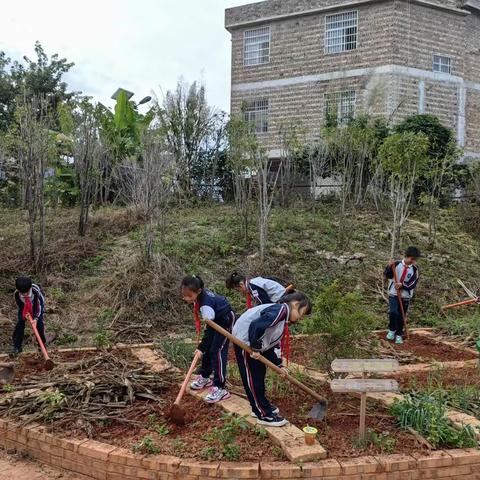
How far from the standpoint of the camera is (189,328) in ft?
27.3

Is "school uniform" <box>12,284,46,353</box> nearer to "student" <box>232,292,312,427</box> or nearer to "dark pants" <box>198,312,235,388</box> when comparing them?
"dark pants" <box>198,312,235,388</box>

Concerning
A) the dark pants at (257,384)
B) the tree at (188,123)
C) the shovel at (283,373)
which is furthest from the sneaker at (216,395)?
the tree at (188,123)

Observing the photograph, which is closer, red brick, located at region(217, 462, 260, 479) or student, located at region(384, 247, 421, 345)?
red brick, located at region(217, 462, 260, 479)

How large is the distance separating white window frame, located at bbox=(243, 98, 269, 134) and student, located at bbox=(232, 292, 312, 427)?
16.5 meters

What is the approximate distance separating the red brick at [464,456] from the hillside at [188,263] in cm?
412

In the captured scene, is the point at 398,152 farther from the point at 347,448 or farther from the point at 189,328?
the point at 347,448

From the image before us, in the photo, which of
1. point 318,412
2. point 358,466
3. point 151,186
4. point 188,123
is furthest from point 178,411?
point 188,123

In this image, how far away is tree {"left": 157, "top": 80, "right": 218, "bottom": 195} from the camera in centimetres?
1566

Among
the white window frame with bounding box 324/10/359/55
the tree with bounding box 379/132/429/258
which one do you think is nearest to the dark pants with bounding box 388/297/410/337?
the tree with bounding box 379/132/429/258

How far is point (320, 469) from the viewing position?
3.71 metres

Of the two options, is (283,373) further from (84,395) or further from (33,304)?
(33,304)

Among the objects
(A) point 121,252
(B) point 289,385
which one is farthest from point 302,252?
(B) point 289,385

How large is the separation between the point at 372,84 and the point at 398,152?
8.87 metres

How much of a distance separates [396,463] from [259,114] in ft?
58.8
